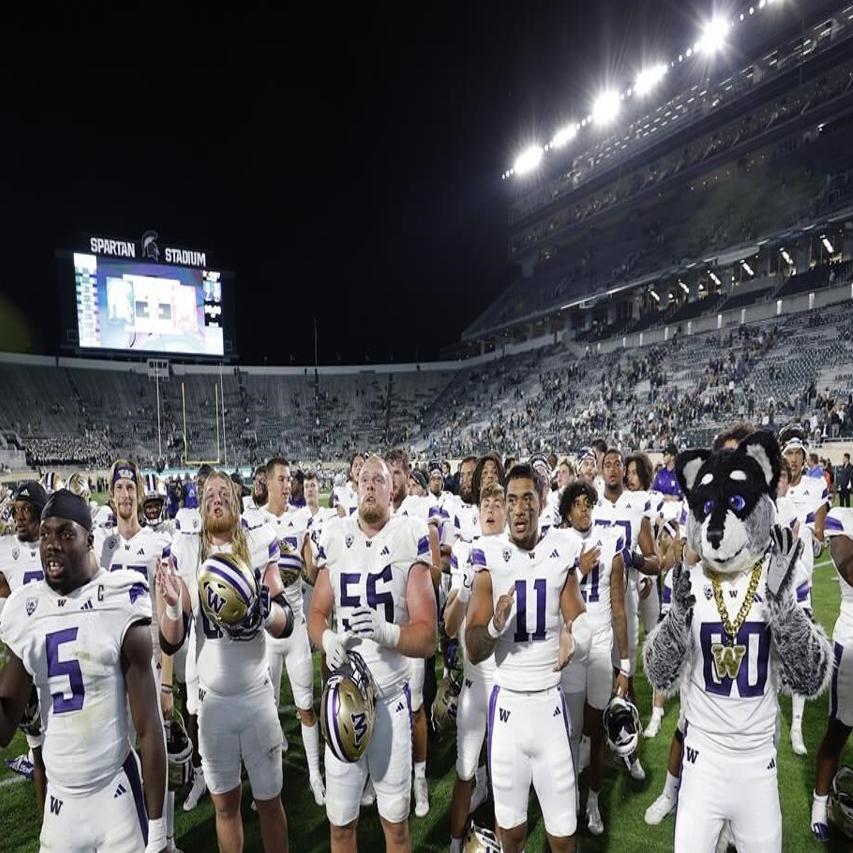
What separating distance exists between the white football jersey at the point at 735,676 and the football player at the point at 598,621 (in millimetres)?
1421

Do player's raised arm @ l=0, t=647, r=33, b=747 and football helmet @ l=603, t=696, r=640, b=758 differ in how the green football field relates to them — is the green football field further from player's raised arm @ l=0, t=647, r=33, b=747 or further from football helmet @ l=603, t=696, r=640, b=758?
player's raised arm @ l=0, t=647, r=33, b=747

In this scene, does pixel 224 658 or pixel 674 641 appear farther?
pixel 224 658

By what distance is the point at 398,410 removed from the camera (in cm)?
5172

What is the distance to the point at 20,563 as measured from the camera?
4324 millimetres

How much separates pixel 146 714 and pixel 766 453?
2957 mm

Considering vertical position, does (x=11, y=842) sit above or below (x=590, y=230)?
below

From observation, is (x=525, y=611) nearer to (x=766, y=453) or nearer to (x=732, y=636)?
(x=732, y=636)

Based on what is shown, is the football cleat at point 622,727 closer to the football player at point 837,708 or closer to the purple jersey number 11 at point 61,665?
the football player at point 837,708

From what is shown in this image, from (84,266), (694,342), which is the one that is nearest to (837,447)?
(694,342)

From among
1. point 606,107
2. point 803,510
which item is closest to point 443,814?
point 803,510

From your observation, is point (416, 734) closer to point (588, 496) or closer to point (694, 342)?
point (588, 496)

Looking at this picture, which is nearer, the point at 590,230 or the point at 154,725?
the point at 154,725

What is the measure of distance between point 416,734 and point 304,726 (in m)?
0.90

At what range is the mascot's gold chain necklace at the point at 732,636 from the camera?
2650 millimetres
